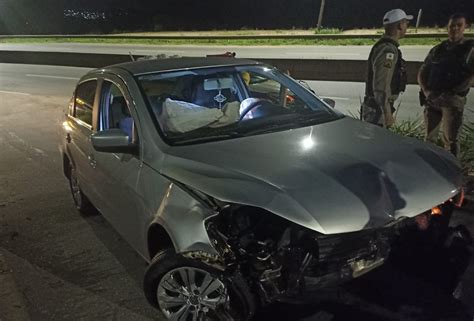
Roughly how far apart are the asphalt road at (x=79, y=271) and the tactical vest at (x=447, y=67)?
1371mm

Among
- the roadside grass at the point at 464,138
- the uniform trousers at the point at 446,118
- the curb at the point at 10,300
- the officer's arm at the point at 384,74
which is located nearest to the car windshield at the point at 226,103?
the officer's arm at the point at 384,74

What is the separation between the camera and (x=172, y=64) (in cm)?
426

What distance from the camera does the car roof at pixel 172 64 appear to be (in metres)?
4.09

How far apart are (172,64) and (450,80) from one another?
9.25ft

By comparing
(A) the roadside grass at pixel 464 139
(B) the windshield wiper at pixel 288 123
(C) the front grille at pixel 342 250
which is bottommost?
(A) the roadside grass at pixel 464 139

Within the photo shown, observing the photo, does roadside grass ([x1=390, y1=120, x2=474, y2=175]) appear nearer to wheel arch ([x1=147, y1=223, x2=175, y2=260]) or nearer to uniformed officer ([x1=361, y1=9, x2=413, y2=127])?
uniformed officer ([x1=361, y1=9, x2=413, y2=127])

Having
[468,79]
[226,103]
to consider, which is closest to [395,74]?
[468,79]

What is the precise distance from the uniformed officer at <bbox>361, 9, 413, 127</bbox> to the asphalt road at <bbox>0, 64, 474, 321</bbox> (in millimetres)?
1311

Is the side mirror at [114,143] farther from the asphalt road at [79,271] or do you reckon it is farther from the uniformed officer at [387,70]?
the uniformed officer at [387,70]

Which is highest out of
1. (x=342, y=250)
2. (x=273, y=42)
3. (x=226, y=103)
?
(x=226, y=103)

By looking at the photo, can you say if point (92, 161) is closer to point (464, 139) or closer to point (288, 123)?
point (288, 123)

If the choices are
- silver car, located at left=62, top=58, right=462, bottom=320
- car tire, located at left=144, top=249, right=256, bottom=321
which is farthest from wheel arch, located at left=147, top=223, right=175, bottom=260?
car tire, located at left=144, top=249, right=256, bottom=321

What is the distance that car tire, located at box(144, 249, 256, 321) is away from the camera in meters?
2.78

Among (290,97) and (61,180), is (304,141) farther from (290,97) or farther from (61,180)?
(61,180)
